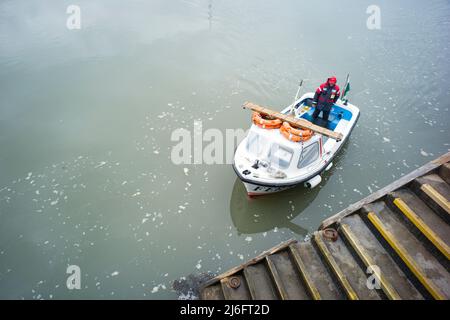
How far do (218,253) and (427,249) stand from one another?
455 cm

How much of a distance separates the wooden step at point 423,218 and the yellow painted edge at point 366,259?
→ 2.92ft

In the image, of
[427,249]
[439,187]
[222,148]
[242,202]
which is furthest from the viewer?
[222,148]

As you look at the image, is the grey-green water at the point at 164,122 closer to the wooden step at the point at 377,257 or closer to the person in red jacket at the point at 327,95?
the person in red jacket at the point at 327,95

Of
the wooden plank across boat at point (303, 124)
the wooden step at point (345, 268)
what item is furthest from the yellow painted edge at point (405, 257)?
the wooden plank across boat at point (303, 124)

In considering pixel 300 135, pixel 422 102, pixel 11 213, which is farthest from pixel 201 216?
pixel 422 102

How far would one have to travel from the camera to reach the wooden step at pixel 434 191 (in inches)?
176

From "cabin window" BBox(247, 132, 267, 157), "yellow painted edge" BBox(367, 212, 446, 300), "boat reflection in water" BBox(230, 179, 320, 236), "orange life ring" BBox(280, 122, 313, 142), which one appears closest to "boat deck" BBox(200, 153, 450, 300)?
"yellow painted edge" BBox(367, 212, 446, 300)

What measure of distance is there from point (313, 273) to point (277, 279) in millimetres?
633

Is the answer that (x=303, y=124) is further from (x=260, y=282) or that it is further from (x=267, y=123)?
(x=260, y=282)

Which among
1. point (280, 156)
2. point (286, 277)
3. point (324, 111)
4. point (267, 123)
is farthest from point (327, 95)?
point (286, 277)

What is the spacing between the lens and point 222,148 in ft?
33.1

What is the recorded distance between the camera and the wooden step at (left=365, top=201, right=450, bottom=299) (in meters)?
3.91

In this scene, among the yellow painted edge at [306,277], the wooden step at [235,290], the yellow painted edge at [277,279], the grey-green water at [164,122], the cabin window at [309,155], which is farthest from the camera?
the cabin window at [309,155]

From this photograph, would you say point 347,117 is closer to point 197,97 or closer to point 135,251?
point 197,97
